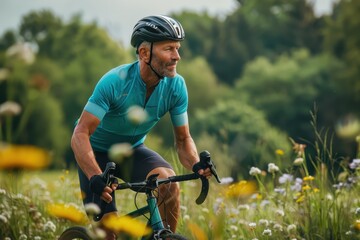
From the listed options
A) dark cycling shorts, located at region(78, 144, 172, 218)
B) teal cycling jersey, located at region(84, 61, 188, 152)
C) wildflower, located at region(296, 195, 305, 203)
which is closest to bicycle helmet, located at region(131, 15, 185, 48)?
teal cycling jersey, located at region(84, 61, 188, 152)

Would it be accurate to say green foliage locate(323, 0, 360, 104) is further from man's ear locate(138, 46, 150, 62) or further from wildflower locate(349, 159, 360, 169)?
man's ear locate(138, 46, 150, 62)

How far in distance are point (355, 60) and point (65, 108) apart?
2328cm

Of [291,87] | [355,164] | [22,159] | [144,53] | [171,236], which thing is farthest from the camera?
[291,87]

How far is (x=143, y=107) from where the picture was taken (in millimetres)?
4625

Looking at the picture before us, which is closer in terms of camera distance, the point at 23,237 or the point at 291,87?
the point at 23,237

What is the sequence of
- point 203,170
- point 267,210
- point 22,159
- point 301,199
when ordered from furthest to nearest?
point 267,210 < point 301,199 < point 203,170 < point 22,159

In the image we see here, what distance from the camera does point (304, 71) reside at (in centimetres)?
6172

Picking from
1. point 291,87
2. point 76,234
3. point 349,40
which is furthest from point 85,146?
point 291,87

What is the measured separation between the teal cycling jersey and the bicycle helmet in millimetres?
261

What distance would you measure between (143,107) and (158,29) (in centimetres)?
53

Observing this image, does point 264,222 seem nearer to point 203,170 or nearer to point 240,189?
point 240,189

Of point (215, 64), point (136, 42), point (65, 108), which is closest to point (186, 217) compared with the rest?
point (136, 42)

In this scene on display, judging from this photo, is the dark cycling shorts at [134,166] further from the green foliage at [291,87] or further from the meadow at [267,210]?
the green foliage at [291,87]

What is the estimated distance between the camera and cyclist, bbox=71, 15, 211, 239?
4329 millimetres
